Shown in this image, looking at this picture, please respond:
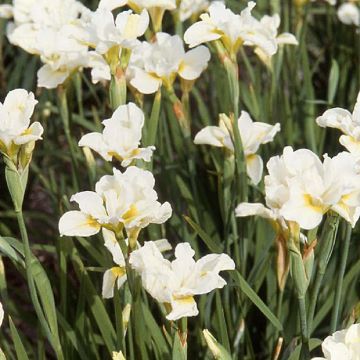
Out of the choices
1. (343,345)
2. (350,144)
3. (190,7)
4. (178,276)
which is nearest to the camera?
(343,345)

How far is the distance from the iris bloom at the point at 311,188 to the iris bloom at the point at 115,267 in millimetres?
244

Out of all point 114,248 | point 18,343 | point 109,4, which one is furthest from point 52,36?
point 18,343

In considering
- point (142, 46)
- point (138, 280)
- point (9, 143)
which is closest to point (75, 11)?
point (142, 46)

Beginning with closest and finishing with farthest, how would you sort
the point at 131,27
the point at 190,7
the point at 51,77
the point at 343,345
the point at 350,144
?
1. the point at 343,345
2. the point at 350,144
3. the point at 131,27
4. the point at 51,77
5. the point at 190,7

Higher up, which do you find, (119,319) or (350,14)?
(350,14)

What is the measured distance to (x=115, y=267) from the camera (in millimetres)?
1376

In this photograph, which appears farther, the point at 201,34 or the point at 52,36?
the point at 52,36

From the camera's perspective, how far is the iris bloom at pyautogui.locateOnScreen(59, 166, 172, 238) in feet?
3.95

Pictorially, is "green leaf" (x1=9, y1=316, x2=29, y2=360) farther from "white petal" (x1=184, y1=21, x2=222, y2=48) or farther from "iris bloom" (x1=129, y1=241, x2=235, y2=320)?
"white petal" (x1=184, y1=21, x2=222, y2=48)

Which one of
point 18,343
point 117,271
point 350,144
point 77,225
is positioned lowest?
point 18,343

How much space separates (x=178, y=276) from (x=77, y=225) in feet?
0.61

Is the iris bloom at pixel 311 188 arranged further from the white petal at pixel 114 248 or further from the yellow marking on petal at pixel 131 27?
the yellow marking on petal at pixel 131 27

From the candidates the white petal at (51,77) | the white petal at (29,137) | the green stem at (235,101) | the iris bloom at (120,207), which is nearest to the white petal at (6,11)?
the white petal at (51,77)

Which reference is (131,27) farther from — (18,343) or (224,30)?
(18,343)
